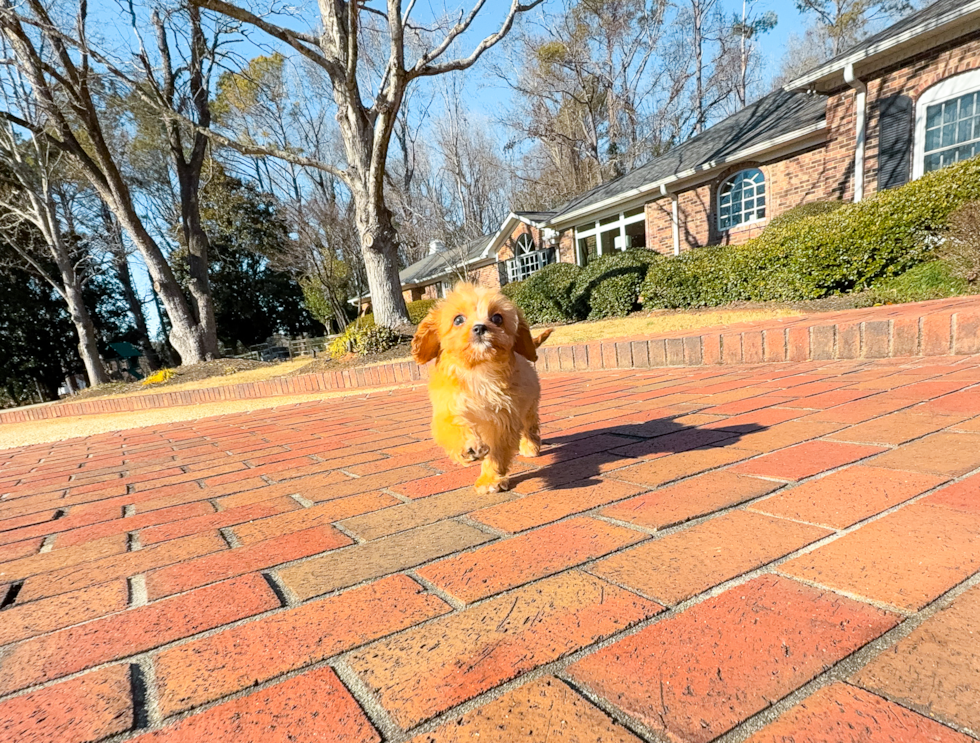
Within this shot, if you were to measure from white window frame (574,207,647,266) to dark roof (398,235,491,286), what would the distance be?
4.69m

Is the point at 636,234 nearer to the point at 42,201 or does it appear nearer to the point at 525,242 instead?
the point at 525,242

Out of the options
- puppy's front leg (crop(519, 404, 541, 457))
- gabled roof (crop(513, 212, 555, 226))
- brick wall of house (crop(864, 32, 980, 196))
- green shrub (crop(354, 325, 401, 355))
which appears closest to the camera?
puppy's front leg (crop(519, 404, 541, 457))

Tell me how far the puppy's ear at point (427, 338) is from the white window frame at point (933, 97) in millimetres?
12444

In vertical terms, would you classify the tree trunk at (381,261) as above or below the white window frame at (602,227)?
below

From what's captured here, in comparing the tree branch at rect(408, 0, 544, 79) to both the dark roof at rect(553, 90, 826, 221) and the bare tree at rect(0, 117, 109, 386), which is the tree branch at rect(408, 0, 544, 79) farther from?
the bare tree at rect(0, 117, 109, 386)

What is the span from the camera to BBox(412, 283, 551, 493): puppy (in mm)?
1839

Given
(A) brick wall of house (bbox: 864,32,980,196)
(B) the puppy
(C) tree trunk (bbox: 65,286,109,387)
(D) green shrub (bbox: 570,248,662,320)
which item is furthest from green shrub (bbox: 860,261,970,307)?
(C) tree trunk (bbox: 65,286,109,387)

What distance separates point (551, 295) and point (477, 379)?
10488 mm

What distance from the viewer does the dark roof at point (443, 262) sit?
2249 centimetres

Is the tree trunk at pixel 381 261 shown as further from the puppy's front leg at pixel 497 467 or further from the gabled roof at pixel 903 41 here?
the gabled roof at pixel 903 41

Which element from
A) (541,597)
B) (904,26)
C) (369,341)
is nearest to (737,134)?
(904,26)

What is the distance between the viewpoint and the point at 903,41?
948 cm

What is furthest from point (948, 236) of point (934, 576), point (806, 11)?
point (806, 11)

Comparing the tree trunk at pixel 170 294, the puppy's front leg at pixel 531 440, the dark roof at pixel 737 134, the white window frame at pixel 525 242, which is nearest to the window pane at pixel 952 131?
A: the dark roof at pixel 737 134
